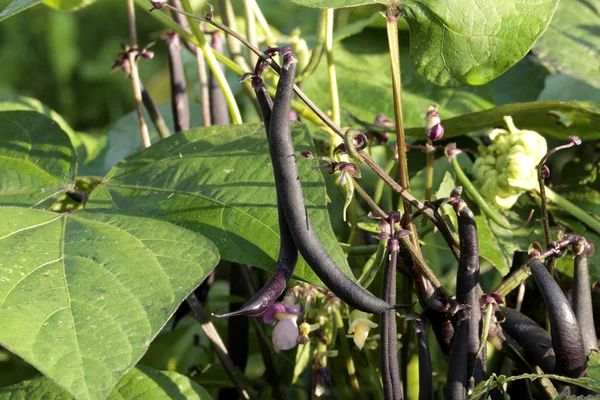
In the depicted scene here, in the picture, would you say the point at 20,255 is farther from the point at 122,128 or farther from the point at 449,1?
the point at 122,128

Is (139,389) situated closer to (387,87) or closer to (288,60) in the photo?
(288,60)

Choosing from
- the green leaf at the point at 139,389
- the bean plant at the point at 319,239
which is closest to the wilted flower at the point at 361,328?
the bean plant at the point at 319,239

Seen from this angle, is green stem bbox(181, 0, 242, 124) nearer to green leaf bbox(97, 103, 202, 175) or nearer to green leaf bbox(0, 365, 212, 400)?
green leaf bbox(0, 365, 212, 400)

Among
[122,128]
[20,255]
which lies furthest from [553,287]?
[122,128]

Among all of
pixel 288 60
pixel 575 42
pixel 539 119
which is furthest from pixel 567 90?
pixel 288 60

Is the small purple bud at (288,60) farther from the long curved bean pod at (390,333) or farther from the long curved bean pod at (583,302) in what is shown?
the long curved bean pod at (583,302)

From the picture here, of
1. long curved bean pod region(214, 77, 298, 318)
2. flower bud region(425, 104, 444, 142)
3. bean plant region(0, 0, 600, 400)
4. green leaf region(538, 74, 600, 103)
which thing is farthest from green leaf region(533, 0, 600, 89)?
long curved bean pod region(214, 77, 298, 318)

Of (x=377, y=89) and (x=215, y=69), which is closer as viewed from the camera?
(x=215, y=69)
